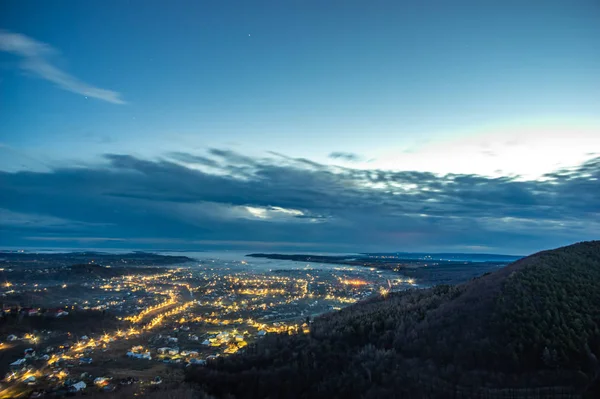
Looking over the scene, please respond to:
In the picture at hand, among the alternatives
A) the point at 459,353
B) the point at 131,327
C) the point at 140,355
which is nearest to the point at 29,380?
the point at 140,355

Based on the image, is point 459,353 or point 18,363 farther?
point 18,363

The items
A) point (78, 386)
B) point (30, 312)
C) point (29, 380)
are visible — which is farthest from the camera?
point (30, 312)

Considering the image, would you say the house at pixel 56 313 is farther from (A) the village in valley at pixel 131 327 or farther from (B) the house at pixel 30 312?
(B) the house at pixel 30 312

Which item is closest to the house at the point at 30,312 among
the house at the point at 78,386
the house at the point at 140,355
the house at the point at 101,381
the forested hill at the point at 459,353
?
the house at the point at 140,355

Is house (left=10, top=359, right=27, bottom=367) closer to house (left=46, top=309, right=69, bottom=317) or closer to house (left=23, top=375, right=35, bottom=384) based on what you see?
house (left=23, top=375, right=35, bottom=384)

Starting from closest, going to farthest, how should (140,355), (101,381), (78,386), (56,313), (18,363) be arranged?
(78,386), (101,381), (18,363), (140,355), (56,313)

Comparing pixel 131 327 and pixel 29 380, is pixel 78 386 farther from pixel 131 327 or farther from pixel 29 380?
pixel 131 327

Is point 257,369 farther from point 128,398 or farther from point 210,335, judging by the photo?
point 210,335
